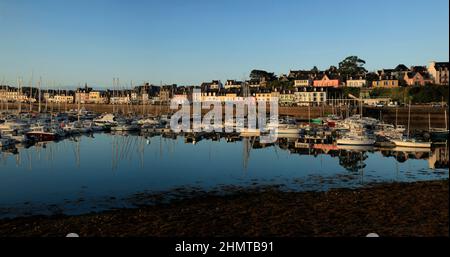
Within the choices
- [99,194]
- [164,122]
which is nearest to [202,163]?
[99,194]

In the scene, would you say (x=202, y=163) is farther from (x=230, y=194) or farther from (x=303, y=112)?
(x=303, y=112)

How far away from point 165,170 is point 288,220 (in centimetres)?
1632

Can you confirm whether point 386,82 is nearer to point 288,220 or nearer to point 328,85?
point 328,85

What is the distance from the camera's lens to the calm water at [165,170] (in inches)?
761

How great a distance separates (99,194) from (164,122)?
4276cm

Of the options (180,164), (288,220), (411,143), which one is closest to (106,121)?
(180,164)

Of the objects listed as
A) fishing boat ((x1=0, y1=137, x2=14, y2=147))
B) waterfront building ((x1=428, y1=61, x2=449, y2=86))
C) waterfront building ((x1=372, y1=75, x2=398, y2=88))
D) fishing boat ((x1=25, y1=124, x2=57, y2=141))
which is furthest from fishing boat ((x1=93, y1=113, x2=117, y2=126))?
waterfront building ((x1=428, y1=61, x2=449, y2=86))

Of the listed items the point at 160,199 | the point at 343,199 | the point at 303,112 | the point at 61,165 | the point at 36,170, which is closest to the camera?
the point at 343,199

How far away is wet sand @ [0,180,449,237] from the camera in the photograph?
1049cm

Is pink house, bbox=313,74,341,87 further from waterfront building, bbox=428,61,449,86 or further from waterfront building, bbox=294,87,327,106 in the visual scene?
waterfront building, bbox=428,61,449,86

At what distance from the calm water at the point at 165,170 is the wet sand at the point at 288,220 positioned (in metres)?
4.19

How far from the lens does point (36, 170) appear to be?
2675 centimetres

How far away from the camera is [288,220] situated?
1180cm

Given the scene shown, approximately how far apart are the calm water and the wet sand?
4193 millimetres
